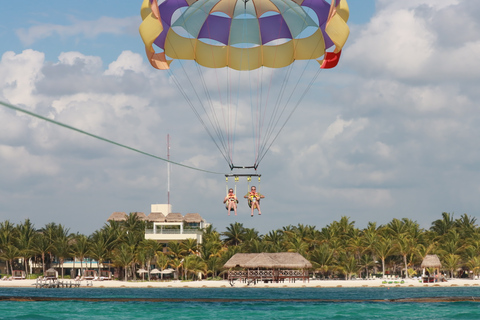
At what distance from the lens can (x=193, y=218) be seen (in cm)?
10194

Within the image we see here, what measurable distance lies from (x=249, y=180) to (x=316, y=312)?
543 inches

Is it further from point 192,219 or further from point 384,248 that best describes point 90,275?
point 384,248

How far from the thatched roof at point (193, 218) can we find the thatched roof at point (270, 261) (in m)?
25.4

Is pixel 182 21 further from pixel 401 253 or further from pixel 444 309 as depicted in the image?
pixel 401 253

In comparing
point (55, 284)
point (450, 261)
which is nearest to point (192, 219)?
point (55, 284)

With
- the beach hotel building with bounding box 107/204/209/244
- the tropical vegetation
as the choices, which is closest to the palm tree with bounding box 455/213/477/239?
the tropical vegetation

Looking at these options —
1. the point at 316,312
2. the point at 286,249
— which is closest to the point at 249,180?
the point at 316,312

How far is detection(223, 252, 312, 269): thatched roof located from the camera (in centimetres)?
7425

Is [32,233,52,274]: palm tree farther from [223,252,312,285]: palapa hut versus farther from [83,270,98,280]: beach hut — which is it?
[223,252,312,285]: palapa hut

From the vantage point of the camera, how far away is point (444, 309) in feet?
137

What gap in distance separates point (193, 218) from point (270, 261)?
29338mm

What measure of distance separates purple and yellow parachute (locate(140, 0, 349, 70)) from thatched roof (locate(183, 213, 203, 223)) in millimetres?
68946

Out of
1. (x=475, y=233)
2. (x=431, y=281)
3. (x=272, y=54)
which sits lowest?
(x=431, y=281)

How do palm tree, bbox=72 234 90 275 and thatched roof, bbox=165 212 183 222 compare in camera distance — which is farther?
thatched roof, bbox=165 212 183 222
